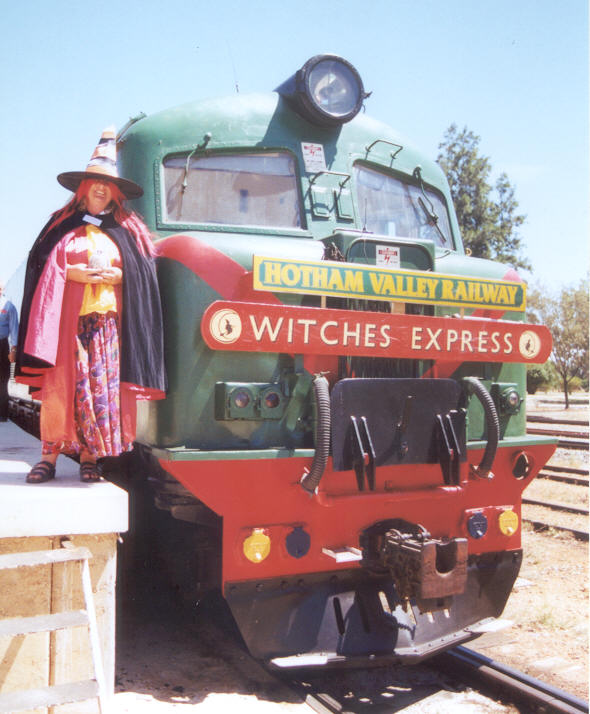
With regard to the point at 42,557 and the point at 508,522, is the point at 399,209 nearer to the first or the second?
the point at 508,522

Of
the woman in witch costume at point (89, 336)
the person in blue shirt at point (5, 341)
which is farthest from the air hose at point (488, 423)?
the person in blue shirt at point (5, 341)

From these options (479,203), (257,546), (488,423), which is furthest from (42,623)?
(479,203)

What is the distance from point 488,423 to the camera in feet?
12.7

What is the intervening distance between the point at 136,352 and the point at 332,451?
106 cm

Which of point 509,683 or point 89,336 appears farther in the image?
point 509,683

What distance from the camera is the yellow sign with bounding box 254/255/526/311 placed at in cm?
347

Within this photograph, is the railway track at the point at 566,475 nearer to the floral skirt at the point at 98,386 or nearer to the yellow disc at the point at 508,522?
the yellow disc at the point at 508,522

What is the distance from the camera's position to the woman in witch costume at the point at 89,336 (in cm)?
350

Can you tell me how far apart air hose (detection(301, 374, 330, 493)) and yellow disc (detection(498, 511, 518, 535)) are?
1.36 m

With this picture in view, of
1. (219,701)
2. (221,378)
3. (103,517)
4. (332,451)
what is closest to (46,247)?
(221,378)

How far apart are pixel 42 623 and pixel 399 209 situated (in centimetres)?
329

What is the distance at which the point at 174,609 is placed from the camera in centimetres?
505

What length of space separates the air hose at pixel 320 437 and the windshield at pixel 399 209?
1.51 meters

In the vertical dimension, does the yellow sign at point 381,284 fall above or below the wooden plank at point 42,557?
above
